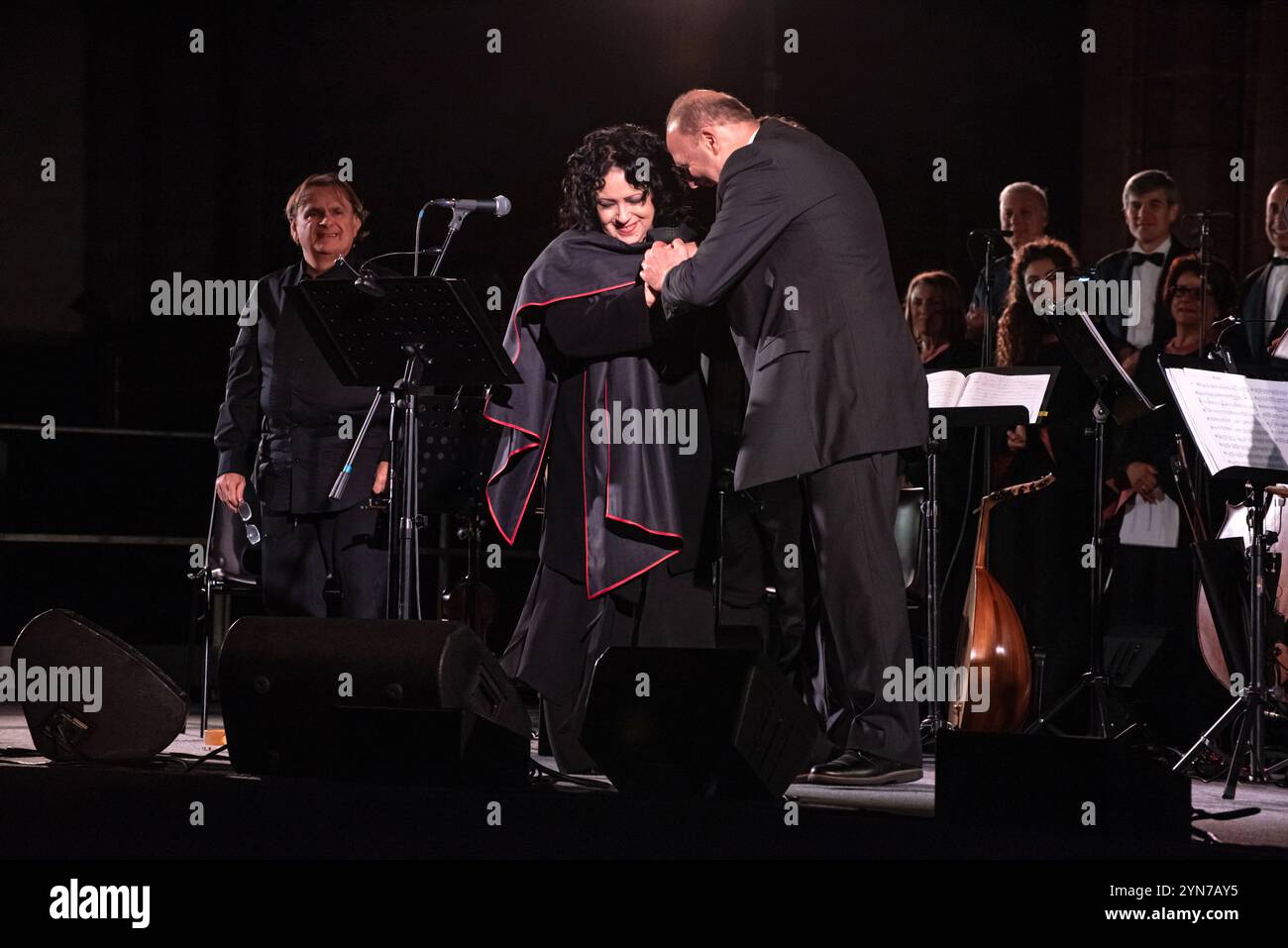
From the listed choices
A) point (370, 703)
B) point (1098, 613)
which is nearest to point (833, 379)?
point (370, 703)

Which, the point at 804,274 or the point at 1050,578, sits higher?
the point at 804,274

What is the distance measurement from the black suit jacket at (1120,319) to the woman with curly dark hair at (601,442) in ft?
6.86

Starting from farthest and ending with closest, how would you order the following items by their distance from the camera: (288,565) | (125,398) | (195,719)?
1. (125,398)
2. (195,719)
3. (288,565)

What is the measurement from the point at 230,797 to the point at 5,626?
167 inches

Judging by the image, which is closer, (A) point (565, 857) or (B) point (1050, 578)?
(A) point (565, 857)

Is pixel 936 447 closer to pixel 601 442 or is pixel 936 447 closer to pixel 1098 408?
pixel 1098 408

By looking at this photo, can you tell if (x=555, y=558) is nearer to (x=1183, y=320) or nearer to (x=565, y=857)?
(x=565, y=857)

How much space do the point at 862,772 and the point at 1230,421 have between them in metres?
1.32

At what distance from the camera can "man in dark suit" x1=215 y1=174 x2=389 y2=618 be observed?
4.91 meters

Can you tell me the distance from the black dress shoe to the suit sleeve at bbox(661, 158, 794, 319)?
1109mm

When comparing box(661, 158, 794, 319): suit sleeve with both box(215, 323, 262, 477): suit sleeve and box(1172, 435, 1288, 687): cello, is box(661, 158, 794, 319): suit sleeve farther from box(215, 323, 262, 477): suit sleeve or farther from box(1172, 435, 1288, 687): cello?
box(215, 323, 262, 477): suit sleeve

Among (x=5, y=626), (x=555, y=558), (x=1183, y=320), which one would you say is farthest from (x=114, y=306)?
(x=1183, y=320)
